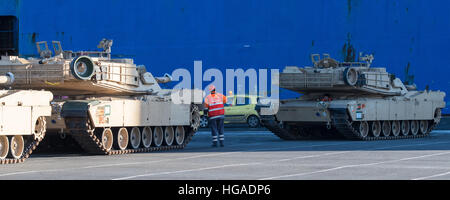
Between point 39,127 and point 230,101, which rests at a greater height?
point 230,101

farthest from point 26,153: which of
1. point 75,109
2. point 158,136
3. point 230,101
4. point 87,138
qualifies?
point 230,101

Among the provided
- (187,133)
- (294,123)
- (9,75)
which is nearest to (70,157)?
(9,75)

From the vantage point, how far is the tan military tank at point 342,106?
27650 millimetres

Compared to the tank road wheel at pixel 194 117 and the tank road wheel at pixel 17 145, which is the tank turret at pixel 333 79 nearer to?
the tank road wheel at pixel 194 117

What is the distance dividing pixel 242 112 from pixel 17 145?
21261mm

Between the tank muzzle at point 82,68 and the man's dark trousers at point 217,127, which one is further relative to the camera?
the man's dark trousers at point 217,127

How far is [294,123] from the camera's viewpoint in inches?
1117

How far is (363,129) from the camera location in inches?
1122

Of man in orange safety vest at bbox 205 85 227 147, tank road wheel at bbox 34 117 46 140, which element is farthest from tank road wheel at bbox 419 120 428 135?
tank road wheel at bbox 34 117 46 140

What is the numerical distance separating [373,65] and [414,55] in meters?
1.76

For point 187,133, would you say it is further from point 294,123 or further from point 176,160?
point 176,160

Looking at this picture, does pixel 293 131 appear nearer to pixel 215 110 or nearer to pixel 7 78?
pixel 215 110

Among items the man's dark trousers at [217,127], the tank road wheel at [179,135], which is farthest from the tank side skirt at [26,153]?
the man's dark trousers at [217,127]

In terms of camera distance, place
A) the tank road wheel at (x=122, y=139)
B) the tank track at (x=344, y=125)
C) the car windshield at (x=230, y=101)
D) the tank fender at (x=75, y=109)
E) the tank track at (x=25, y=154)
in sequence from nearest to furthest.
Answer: the tank track at (x=25, y=154), the tank fender at (x=75, y=109), the tank road wheel at (x=122, y=139), the tank track at (x=344, y=125), the car windshield at (x=230, y=101)
